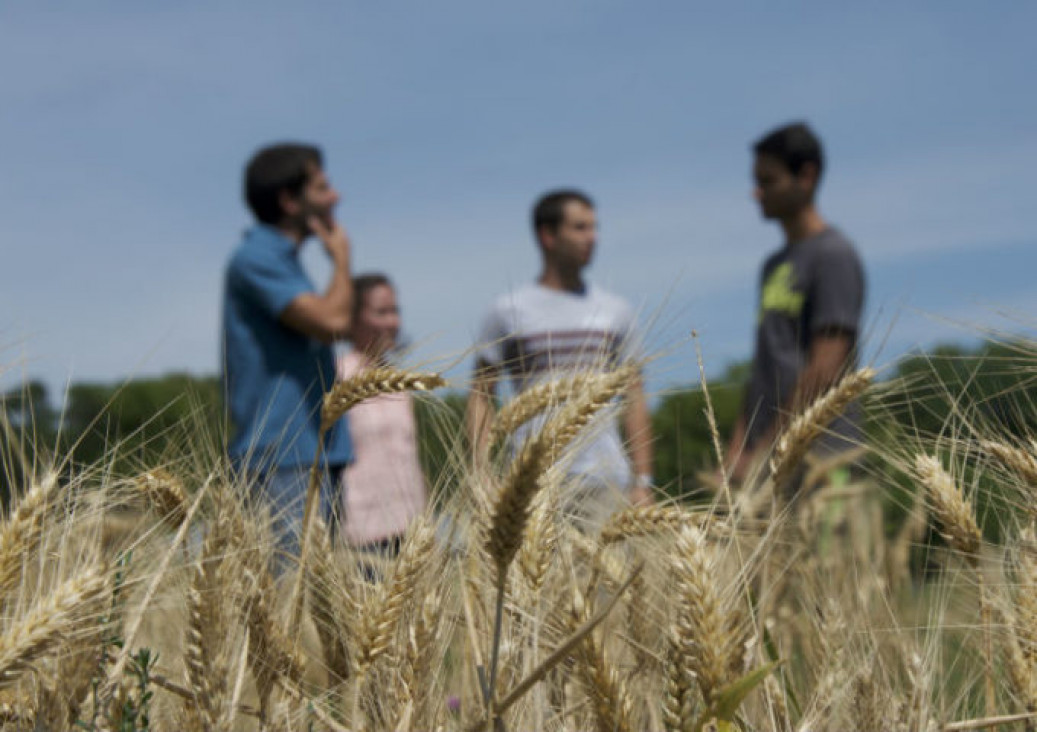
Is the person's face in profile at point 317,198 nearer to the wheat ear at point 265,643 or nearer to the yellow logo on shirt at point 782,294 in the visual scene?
the yellow logo on shirt at point 782,294

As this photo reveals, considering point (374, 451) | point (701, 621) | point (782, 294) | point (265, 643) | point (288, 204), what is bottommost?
point (374, 451)

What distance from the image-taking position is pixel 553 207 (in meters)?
5.02

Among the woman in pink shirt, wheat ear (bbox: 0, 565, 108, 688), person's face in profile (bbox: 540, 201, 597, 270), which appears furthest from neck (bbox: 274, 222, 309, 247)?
wheat ear (bbox: 0, 565, 108, 688)

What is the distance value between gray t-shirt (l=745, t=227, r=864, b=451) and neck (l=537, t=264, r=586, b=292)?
0.72m

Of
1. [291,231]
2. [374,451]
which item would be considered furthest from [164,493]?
[374,451]

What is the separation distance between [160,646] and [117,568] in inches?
25.0

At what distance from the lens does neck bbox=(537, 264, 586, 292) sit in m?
4.62

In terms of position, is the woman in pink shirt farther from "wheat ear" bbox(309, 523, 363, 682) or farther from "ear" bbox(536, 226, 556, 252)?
"wheat ear" bbox(309, 523, 363, 682)

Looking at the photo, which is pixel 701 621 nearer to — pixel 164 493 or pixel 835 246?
pixel 164 493

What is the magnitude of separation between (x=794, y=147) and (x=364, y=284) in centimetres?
200

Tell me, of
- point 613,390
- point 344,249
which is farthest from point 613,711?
point 344,249

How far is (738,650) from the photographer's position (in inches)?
52.8

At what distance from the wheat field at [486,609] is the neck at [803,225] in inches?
110

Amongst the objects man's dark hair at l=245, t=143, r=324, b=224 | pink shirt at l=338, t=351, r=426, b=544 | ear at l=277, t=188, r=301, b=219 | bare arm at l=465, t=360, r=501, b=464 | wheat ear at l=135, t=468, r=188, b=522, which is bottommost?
pink shirt at l=338, t=351, r=426, b=544
